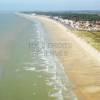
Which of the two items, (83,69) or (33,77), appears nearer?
(33,77)

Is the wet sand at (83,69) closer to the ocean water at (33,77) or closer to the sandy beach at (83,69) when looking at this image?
the sandy beach at (83,69)

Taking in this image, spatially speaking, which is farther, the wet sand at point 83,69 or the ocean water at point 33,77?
the wet sand at point 83,69

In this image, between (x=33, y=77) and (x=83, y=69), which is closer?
(x=33, y=77)

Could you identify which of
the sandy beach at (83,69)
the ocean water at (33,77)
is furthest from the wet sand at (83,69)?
the ocean water at (33,77)

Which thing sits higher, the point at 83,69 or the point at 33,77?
the point at 83,69

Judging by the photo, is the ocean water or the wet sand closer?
the ocean water

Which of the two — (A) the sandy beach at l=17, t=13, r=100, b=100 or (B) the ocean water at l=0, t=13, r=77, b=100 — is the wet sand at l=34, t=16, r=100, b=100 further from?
(B) the ocean water at l=0, t=13, r=77, b=100

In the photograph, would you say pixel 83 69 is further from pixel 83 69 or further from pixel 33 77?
pixel 33 77

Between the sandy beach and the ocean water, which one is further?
the sandy beach

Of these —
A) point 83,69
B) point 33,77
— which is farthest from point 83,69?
point 33,77

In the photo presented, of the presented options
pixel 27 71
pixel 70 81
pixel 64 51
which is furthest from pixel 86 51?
pixel 70 81

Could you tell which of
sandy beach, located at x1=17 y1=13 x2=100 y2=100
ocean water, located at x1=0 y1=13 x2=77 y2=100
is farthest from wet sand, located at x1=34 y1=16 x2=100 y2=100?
ocean water, located at x1=0 y1=13 x2=77 y2=100

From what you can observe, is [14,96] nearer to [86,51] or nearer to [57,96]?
[57,96]
